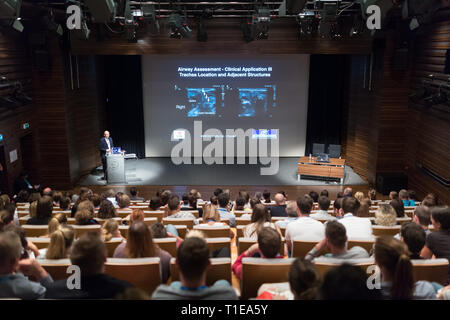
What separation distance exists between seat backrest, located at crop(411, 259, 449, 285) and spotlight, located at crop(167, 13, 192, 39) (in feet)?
22.6

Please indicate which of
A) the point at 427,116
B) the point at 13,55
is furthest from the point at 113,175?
the point at 427,116

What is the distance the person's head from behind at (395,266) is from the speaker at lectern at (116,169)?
9.12 meters

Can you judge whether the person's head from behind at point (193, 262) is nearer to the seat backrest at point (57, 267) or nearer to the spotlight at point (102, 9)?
the seat backrest at point (57, 267)

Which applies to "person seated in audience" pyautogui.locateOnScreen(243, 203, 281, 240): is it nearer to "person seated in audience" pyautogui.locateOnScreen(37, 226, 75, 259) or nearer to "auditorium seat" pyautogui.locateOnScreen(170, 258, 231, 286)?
"auditorium seat" pyautogui.locateOnScreen(170, 258, 231, 286)

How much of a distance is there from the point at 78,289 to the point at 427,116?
9.33 meters

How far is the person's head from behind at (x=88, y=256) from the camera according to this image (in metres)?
2.52

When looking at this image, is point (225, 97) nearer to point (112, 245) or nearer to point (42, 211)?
point (42, 211)

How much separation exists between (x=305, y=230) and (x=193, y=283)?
195 centimetres

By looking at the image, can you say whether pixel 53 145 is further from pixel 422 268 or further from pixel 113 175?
pixel 422 268

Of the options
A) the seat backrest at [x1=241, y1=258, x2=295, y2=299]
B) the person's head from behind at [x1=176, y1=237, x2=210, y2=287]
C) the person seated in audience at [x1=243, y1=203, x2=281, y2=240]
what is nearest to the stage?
the person seated in audience at [x1=243, y1=203, x2=281, y2=240]

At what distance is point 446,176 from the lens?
28.8ft

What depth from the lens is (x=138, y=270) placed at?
299cm

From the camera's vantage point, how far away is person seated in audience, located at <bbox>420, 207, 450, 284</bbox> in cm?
359

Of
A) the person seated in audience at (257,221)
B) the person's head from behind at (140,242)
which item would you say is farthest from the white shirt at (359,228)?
the person's head from behind at (140,242)
